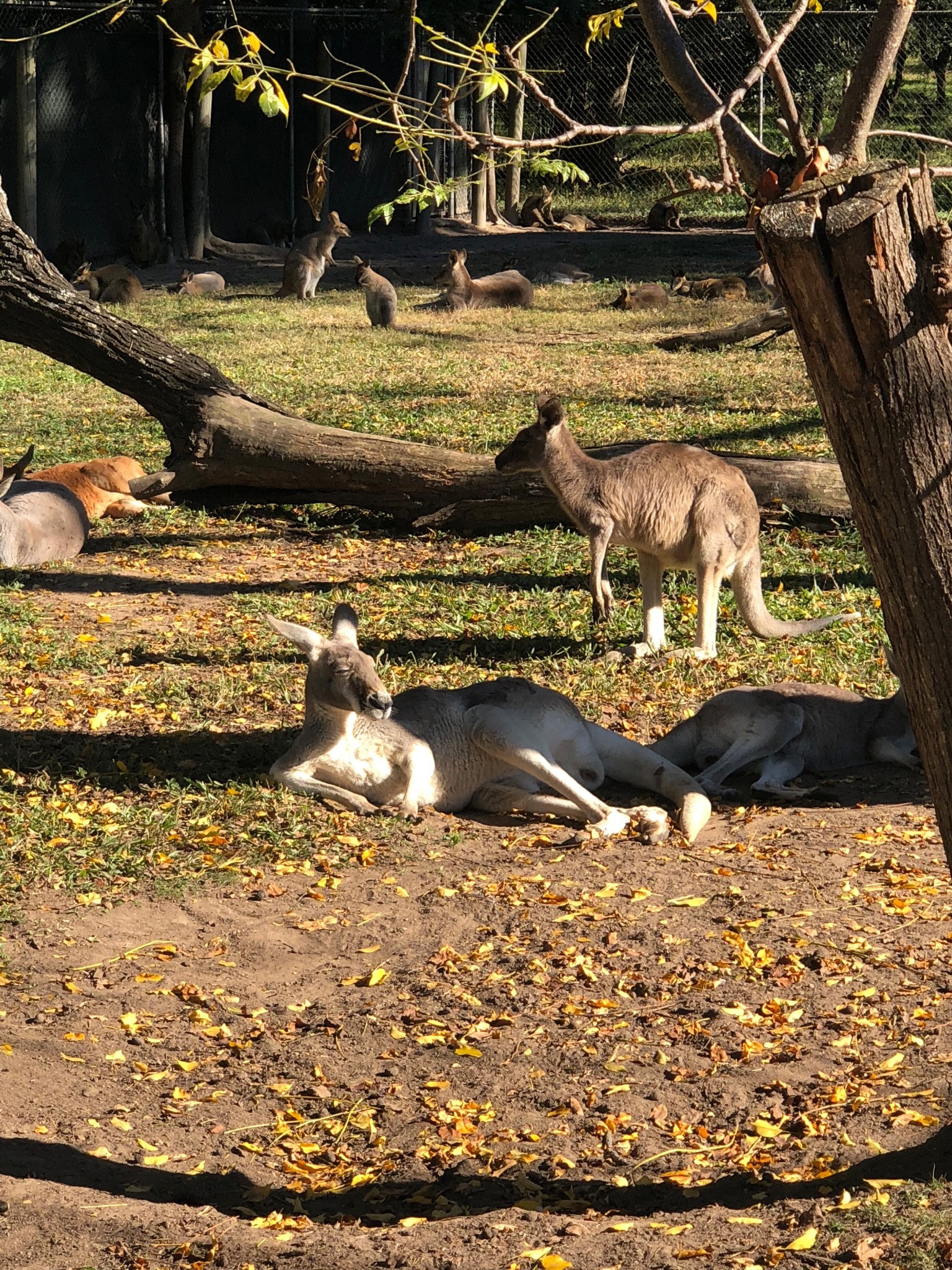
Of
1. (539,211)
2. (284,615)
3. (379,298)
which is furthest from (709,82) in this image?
(284,615)

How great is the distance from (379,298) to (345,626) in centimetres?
1250

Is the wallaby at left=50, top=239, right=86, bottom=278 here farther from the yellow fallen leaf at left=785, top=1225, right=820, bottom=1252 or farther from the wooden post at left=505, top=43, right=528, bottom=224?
the yellow fallen leaf at left=785, top=1225, right=820, bottom=1252

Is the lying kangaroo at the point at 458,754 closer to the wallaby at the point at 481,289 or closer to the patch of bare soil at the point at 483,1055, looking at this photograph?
the patch of bare soil at the point at 483,1055

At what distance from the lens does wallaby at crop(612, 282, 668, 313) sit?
61.1 ft

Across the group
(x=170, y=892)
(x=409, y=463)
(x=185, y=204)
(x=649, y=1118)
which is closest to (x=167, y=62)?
(x=185, y=204)

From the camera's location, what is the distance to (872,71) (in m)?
3.84

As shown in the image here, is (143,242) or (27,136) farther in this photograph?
(143,242)

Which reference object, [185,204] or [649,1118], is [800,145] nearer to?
[649,1118]

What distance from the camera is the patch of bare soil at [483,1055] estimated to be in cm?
320

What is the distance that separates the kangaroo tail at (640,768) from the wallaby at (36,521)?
4464mm

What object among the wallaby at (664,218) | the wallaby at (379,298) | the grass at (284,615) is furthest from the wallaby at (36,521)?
the wallaby at (664,218)

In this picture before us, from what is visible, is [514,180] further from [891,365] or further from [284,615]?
[891,365]

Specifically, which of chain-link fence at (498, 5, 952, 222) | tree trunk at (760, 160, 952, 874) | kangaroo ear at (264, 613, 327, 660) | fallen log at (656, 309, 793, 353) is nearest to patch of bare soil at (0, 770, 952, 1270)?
kangaroo ear at (264, 613, 327, 660)

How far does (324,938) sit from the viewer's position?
4.68 meters
